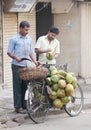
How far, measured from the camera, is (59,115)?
430 inches

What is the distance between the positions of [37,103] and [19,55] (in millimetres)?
1036

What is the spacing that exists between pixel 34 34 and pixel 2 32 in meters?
2.02

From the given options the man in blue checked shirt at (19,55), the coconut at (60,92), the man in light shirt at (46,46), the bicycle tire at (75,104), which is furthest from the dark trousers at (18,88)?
the bicycle tire at (75,104)

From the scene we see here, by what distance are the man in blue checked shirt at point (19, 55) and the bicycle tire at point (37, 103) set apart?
34 cm

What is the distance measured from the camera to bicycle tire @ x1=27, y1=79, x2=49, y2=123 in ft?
32.8

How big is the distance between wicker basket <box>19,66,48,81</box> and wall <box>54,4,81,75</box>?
6.02 metres

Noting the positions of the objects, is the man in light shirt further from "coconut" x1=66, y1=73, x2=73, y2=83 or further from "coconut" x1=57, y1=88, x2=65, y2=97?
"coconut" x1=57, y1=88, x2=65, y2=97

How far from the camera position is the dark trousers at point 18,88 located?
10422 mm

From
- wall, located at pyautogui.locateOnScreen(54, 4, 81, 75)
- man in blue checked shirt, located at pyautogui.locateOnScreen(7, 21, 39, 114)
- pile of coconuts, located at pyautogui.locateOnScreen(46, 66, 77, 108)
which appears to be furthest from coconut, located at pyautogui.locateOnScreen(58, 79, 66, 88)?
wall, located at pyautogui.locateOnScreen(54, 4, 81, 75)

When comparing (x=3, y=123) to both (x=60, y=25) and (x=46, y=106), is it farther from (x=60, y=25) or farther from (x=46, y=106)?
(x=60, y=25)

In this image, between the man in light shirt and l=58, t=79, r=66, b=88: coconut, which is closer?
l=58, t=79, r=66, b=88: coconut

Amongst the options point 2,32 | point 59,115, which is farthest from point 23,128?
point 2,32

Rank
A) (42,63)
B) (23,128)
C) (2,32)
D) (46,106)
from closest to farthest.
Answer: (23,128) < (46,106) < (42,63) < (2,32)

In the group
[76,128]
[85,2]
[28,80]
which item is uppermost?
[85,2]
